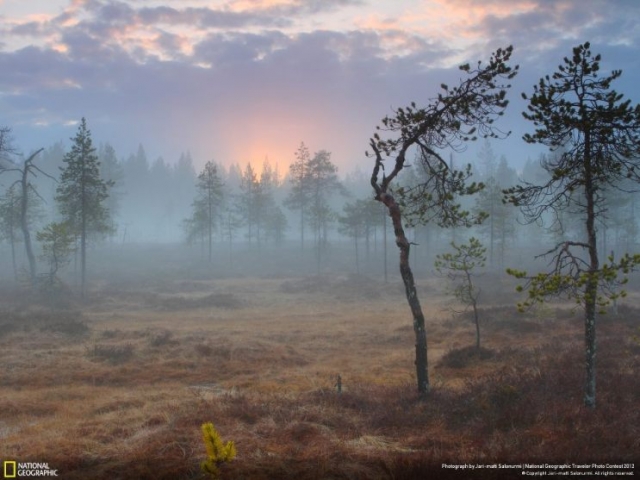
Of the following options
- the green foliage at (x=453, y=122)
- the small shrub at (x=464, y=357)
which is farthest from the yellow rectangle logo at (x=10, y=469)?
the small shrub at (x=464, y=357)

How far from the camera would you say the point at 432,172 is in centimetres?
1084

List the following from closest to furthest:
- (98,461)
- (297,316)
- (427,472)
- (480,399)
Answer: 1. (427,472)
2. (98,461)
3. (480,399)
4. (297,316)

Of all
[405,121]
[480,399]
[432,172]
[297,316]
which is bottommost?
[297,316]

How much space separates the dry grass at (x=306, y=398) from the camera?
6.63 m

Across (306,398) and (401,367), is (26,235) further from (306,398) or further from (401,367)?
(306,398)

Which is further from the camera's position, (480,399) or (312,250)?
(312,250)

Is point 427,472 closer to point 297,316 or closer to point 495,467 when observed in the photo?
point 495,467

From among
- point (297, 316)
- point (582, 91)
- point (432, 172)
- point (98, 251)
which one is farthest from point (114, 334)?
point (98, 251)

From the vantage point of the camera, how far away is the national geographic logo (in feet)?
19.9

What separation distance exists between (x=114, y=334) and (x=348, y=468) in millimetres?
19802

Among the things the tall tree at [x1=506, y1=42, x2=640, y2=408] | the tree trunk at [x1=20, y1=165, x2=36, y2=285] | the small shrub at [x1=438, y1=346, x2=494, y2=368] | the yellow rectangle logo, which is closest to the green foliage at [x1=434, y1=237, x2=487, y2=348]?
the small shrub at [x1=438, y1=346, x2=494, y2=368]

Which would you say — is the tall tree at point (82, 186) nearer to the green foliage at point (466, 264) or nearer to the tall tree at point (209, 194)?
the tall tree at point (209, 194)

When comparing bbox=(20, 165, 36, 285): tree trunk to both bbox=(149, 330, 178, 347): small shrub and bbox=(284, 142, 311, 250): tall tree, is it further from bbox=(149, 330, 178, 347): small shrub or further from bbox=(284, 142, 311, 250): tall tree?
bbox=(284, 142, 311, 250): tall tree

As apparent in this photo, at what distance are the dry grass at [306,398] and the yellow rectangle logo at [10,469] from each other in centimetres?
47
